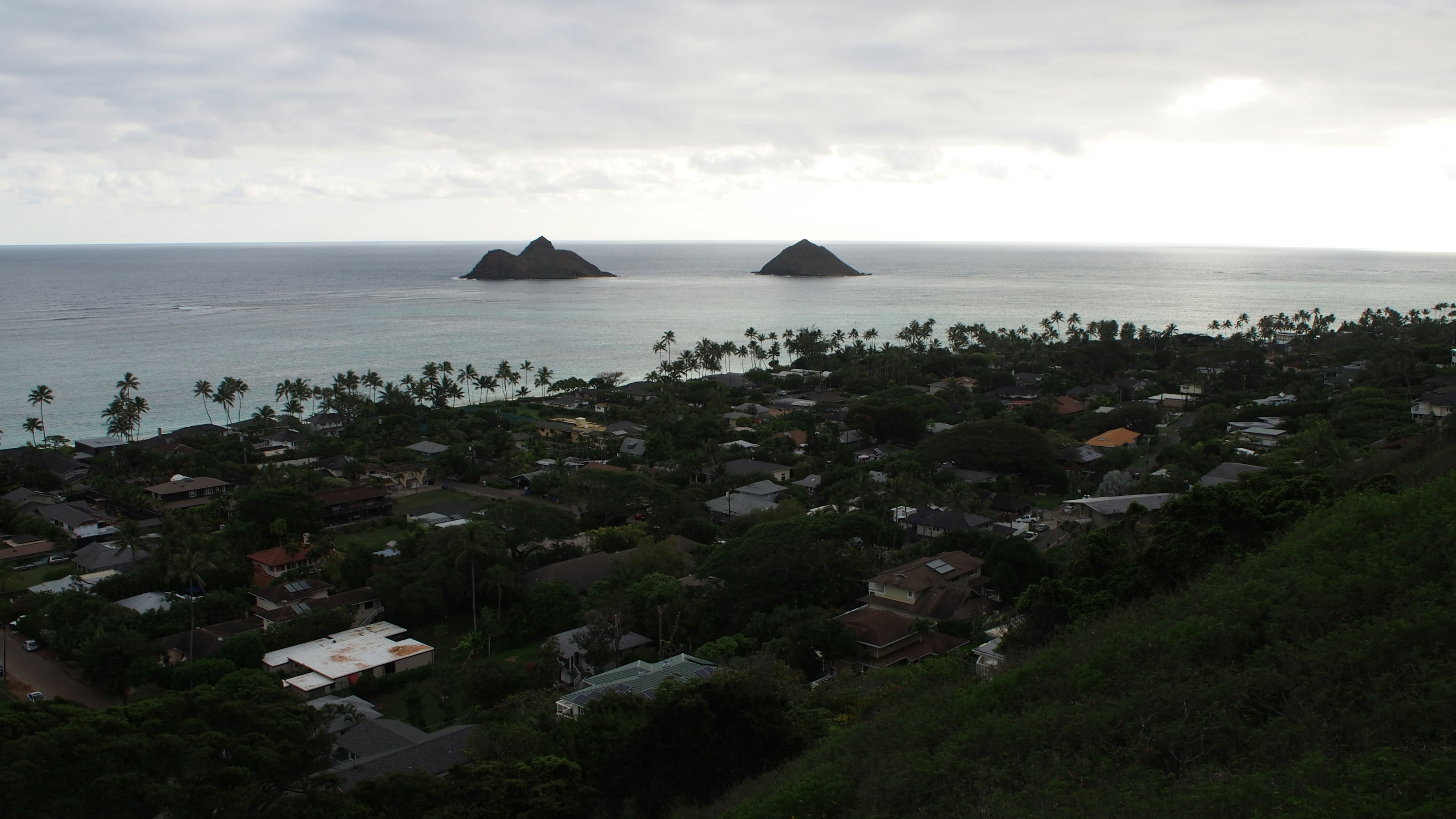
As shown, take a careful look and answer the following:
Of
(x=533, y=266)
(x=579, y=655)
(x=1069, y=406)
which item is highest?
(x=533, y=266)

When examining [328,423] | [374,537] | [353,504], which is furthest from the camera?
[328,423]

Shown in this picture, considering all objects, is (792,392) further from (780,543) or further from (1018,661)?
(1018,661)

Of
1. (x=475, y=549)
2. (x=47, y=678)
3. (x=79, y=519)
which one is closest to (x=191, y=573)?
(x=47, y=678)

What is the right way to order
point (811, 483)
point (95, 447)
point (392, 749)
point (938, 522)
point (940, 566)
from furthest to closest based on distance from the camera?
point (95, 447)
point (811, 483)
point (938, 522)
point (940, 566)
point (392, 749)

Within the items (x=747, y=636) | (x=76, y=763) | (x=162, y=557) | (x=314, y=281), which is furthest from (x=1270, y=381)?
(x=314, y=281)

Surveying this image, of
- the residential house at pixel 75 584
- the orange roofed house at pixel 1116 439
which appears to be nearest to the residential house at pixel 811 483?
the orange roofed house at pixel 1116 439

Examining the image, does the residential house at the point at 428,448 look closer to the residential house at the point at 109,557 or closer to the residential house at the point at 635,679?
the residential house at the point at 109,557

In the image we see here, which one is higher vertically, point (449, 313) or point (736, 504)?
point (449, 313)

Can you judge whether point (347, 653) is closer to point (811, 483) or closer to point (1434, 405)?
point (811, 483)
